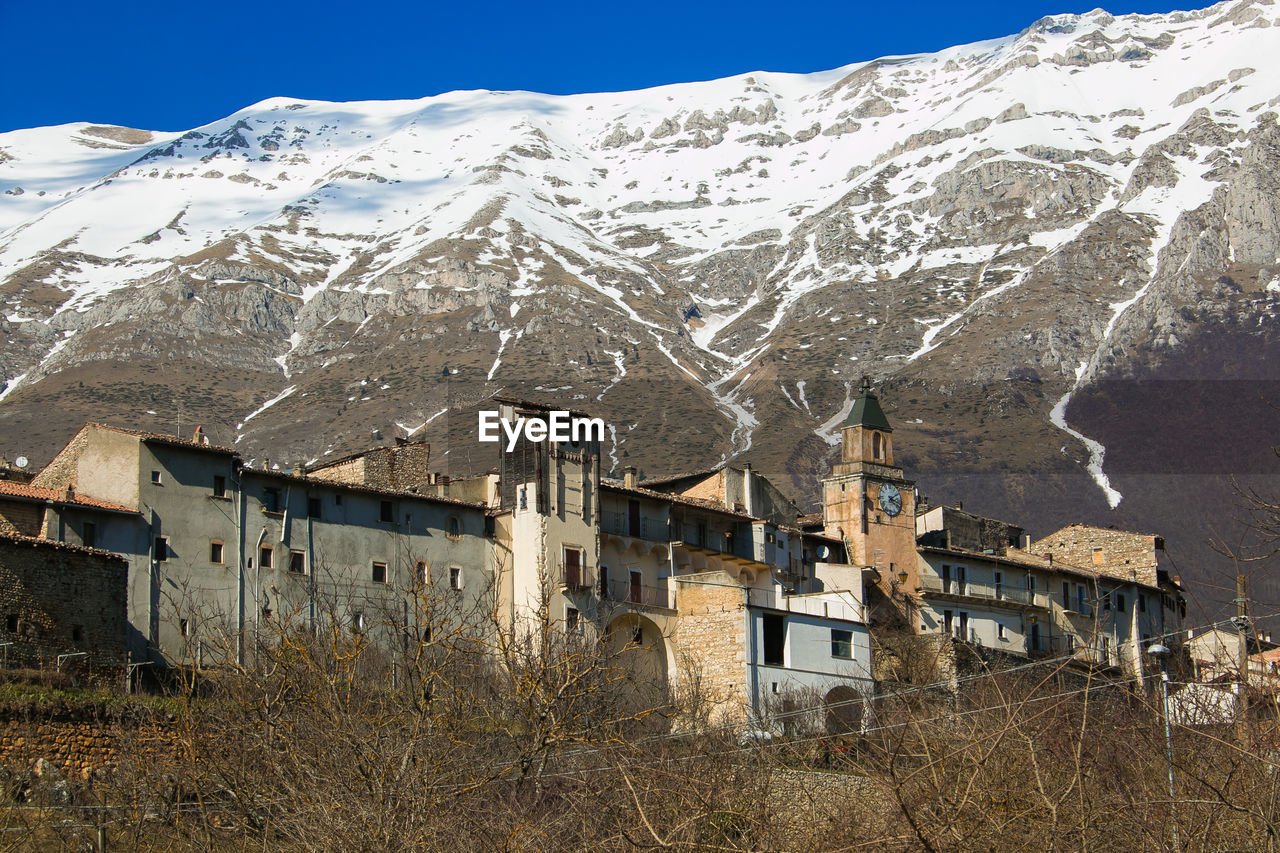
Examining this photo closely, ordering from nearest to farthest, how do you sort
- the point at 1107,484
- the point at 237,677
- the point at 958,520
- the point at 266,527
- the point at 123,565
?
the point at 237,677, the point at 123,565, the point at 266,527, the point at 958,520, the point at 1107,484

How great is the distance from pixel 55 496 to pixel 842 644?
29.1 metres

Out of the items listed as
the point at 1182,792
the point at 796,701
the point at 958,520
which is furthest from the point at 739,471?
the point at 1182,792

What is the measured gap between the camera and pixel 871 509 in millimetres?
73062

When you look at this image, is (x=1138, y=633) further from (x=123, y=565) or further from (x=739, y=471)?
(x=123, y=565)

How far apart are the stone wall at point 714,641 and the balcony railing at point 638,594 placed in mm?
562

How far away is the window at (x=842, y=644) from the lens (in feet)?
195

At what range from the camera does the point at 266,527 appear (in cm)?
5425

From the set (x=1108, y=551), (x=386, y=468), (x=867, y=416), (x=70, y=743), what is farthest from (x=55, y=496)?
(x=1108, y=551)

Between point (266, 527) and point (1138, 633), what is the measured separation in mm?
46887

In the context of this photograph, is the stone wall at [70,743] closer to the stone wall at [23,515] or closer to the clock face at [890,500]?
the stone wall at [23,515]

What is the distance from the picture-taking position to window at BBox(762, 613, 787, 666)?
56.7 meters

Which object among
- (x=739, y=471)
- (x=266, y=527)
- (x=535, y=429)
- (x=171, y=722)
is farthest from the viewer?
(x=739, y=471)

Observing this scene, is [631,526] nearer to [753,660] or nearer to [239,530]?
[753,660]

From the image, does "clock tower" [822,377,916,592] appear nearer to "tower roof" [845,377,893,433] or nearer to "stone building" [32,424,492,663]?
"tower roof" [845,377,893,433]
